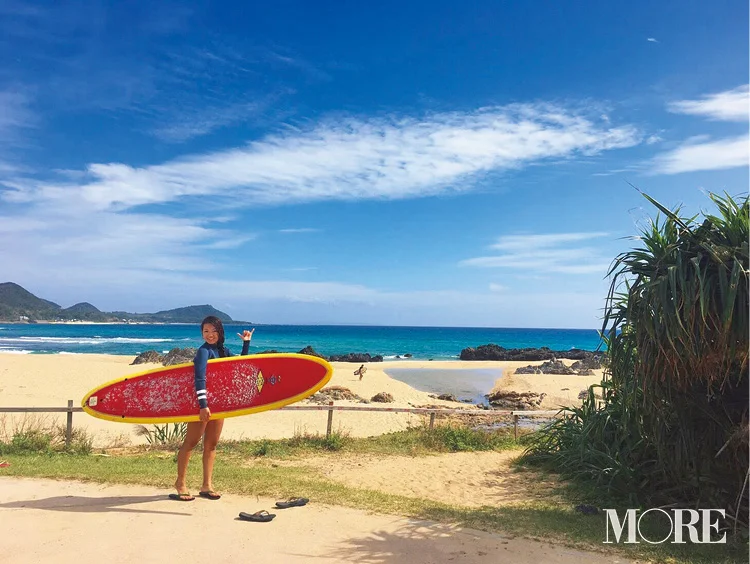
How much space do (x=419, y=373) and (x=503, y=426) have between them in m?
19.7

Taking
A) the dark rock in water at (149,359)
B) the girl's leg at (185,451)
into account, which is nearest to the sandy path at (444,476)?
the girl's leg at (185,451)

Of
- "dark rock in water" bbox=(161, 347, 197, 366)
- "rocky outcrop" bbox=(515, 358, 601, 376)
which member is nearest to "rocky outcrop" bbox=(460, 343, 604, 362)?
"rocky outcrop" bbox=(515, 358, 601, 376)

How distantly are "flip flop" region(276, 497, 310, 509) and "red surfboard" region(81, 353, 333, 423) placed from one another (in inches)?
40.9

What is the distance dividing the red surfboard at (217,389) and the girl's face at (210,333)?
39 centimetres

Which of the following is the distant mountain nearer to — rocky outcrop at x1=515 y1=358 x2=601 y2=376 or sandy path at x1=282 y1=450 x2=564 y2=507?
rocky outcrop at x1=515 y1=358 x2=601 y2=376

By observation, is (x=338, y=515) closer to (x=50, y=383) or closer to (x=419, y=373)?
(x=50, y=383)

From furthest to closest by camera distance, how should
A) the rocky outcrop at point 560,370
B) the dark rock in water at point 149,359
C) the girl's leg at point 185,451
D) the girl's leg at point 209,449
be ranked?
the dark rock in water at point 149,359 → the rocky outcrop at point 560,370 → the girl's leg at point 209,449 → the girl's leg at point 185,451

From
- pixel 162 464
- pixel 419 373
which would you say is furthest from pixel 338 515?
pixel 419 373

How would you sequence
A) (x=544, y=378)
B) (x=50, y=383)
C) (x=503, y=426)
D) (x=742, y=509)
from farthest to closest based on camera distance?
(x=544, y=378) < (x=50, y=383) < (x=503, y=426) < (x=742, y=509)

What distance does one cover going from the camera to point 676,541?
16.3 feet

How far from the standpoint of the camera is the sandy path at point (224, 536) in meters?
4.20

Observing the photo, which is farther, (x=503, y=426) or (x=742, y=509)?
(x=503, y=426)

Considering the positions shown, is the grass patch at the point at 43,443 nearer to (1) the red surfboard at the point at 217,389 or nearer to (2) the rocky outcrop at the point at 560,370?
(1) the red surfboard at the point at 217,389

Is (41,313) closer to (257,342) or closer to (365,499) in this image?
(257,342)
